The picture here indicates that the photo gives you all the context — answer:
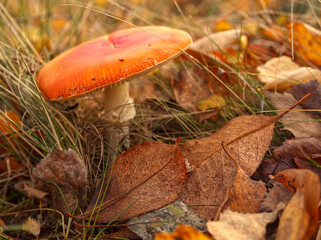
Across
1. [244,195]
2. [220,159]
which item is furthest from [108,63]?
[244,195]

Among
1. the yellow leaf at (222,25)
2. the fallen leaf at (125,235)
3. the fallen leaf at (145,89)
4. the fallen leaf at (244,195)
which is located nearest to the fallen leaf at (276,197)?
the fallen leaf at (244,195)

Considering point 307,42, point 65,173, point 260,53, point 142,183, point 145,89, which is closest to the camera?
point 142,183

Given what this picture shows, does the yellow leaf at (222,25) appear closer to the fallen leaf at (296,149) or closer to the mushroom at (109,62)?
the mushroom at (109,62)

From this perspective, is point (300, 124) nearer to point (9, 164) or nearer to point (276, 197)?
point (276, 197)

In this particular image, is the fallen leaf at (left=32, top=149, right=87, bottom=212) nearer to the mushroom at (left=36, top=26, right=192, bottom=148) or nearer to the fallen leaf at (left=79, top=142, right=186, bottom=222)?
the fallen leaf at (left=79, top=142, right=186, bottom=222)

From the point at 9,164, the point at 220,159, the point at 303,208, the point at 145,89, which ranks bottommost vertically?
the point at 9,164

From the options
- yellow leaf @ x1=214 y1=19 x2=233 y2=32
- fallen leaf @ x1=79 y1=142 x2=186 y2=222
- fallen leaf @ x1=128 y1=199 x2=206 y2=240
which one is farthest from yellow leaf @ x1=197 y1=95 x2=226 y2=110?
yellow leaf @ x1=214 y1=19 x2=233 y2=32
